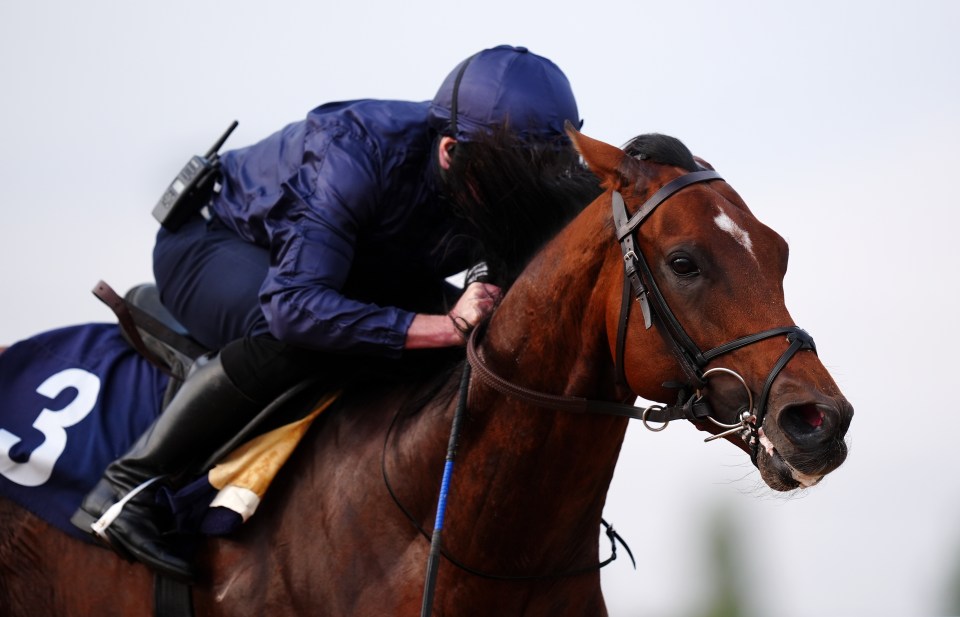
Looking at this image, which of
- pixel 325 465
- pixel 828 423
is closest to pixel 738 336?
pixel 828 423

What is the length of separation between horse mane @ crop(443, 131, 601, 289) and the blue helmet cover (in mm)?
61

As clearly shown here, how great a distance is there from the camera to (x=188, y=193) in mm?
4188

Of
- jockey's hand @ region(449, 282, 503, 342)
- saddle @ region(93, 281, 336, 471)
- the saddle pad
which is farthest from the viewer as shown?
saddle @ region(93, 281, 336, 471)

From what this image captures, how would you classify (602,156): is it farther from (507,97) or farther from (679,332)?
(507,97)

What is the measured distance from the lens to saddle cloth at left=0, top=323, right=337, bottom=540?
11.5 feet

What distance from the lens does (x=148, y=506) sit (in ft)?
11.7

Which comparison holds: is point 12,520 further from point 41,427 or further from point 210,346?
point 210,346

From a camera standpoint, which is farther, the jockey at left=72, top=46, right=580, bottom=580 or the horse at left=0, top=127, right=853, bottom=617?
the jockey at left=72, top=46, right=580, bottom=580

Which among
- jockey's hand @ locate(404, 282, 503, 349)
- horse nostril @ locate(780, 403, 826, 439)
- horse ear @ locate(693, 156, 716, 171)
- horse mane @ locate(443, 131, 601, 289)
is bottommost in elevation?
→ jockey's hand @ locate(404, 282, 503, 349)

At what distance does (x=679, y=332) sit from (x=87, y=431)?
2247 mm

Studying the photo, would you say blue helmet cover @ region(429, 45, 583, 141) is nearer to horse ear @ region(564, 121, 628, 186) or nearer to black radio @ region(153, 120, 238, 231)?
horse ear @ region(564, 121, 628, 186)

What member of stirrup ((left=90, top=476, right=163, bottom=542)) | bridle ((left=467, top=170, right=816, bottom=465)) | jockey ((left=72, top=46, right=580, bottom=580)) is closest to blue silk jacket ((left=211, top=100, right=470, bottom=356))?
jockey ((left=72, top=46, right=580, bottom=580))

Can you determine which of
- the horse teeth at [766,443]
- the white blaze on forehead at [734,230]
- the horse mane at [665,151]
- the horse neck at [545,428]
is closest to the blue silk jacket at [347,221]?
the horse neck at [545,428]

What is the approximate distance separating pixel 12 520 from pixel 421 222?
1778 millimetres
